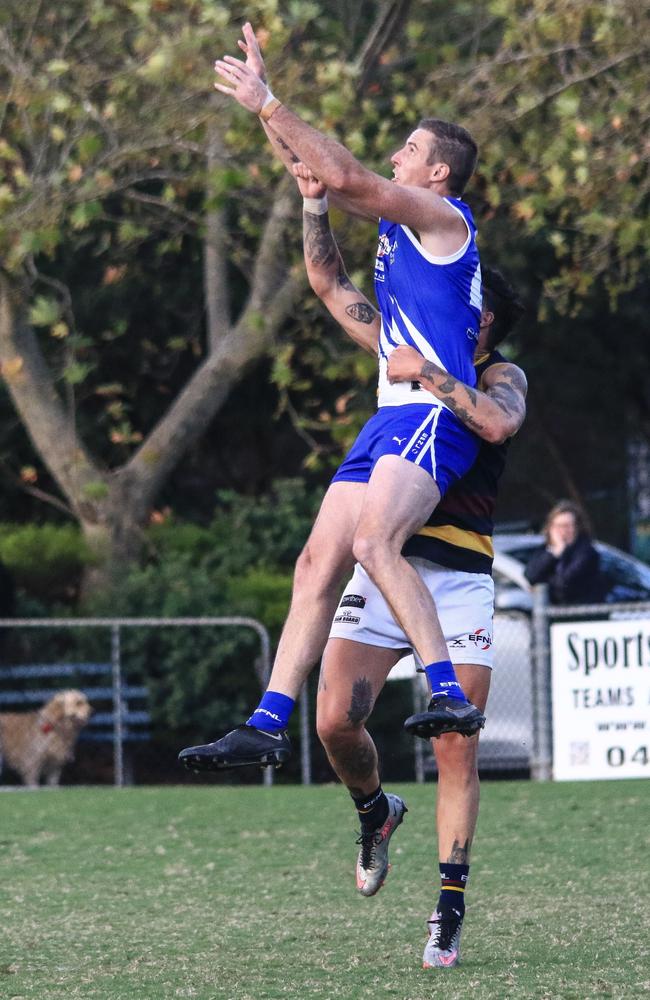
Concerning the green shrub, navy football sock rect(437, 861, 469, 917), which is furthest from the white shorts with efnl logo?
the green shrub

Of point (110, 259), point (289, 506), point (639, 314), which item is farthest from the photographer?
point (639, 314)

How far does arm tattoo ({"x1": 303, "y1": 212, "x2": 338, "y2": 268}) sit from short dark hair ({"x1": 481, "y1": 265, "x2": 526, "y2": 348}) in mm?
550

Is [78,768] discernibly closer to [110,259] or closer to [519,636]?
[519,636]

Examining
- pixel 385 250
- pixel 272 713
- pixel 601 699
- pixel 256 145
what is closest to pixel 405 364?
pixel 385 250

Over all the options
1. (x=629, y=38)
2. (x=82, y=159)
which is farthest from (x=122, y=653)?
(x=629, y=38)

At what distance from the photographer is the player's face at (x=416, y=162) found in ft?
18.4

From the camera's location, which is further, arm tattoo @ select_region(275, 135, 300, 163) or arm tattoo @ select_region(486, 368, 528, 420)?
arm tattoo @ select_region(486, 368, 528, 420)

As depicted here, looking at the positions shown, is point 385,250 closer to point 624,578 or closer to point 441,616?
point 441,616

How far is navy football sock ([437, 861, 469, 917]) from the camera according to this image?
555 cm

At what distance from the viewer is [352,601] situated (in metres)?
5.79

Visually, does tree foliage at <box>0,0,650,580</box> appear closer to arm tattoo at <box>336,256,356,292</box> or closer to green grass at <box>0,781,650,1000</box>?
green grass at <box>0,781,650,1000</box>

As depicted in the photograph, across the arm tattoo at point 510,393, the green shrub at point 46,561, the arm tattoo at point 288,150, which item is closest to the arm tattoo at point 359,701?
the arm tattoo at point 510,393

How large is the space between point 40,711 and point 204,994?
29.6 feet

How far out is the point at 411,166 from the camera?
5.62 metres
